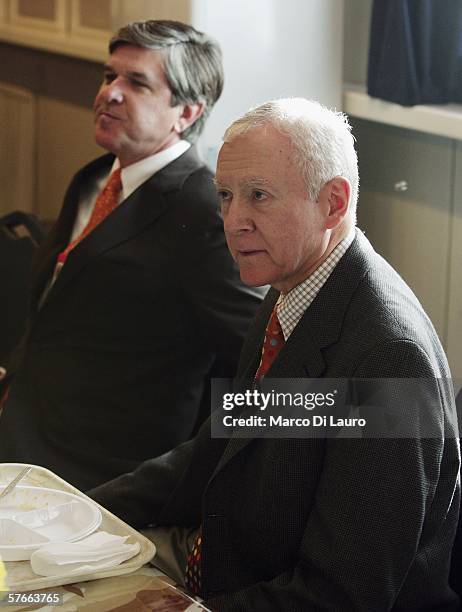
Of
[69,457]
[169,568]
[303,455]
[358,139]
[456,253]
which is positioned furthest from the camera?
[358,139]

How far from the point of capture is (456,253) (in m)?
2.60

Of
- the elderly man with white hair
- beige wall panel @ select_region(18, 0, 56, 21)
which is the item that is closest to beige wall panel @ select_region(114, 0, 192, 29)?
beige wall panel @ select_region(18, 0, 56, 21)

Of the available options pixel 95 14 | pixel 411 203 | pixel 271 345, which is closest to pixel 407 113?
pixel 411 203

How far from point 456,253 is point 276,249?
125 cm

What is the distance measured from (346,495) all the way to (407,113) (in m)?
1.50

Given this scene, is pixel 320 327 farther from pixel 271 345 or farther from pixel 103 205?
pixel 103 205

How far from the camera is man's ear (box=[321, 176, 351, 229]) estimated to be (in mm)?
1416

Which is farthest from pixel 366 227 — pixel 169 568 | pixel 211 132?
pixel 169 568

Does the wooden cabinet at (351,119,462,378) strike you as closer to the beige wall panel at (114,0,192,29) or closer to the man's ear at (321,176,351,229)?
the beige wall panel at (114,0,192,29)

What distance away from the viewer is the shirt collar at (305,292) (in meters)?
1.46

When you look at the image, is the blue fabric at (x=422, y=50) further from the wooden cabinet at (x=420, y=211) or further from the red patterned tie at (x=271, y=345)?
the red patterned tie at (x=271, y=345)

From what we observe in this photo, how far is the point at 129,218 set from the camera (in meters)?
2.10

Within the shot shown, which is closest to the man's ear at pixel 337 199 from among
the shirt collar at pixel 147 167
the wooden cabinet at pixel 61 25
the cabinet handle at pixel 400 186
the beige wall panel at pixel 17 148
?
the shirt collar at pixel 147 167

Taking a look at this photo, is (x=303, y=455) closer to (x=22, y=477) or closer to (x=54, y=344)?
(x=22, y=477)
